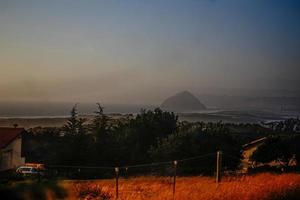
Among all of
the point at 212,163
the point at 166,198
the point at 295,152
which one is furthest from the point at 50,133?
the point at 166,198

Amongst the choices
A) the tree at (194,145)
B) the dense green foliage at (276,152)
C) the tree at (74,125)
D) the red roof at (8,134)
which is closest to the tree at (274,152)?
the dense green foliage at (276,152)

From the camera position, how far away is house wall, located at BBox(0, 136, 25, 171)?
80.8 ft

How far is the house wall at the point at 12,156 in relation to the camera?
24.6 metres

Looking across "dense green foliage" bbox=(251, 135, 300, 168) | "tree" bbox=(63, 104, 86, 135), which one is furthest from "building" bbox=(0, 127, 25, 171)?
"dense green foliage" bbox=(251, 135, 300, 168)

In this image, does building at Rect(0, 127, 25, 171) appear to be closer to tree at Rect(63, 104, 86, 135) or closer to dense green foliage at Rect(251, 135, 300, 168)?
tree at Rect(63, 104, 86, 135)

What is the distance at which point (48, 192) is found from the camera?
1.74 meters

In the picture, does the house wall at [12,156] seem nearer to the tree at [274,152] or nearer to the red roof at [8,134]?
the red roof at [8,134]

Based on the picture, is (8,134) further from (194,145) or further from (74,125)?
(74,125)

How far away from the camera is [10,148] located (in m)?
26.0

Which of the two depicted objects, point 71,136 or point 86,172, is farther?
point 71,136

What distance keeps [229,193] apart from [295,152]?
975 inches

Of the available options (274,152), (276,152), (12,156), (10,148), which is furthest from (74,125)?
(276,152)

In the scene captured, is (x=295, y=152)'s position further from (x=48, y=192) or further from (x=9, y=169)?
(x=48, y=192)

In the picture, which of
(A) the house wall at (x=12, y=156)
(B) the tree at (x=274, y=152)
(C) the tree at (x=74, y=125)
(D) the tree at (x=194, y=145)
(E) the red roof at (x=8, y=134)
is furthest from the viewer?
(C) the tree at (x=74, y=125)
